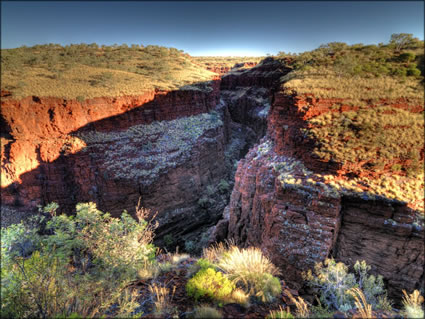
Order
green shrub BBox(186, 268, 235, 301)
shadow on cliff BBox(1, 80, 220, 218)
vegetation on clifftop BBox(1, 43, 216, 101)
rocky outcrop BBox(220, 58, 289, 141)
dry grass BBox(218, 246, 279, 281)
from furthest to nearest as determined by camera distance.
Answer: rocky outcrop BBox(220, 58, 289, 141) → shadow on cliff BBox(1, 80, 220, 218) → vegetation on clifftop BBox(1, 43, 216, 101) → dry grass BBox(218, 246, 279, 281) → green shrub BBox(186, 268, 235, 301)

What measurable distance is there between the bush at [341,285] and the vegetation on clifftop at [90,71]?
62.1 ft

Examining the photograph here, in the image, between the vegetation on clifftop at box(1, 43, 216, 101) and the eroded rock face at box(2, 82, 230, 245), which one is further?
the eroded rock face at box(2, 82, 230, 245)

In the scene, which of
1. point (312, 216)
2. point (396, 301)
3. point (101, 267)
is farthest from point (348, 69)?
point (101, 267)

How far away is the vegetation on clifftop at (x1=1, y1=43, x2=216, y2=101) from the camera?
13.9m

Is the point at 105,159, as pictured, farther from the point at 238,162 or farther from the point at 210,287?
the point at 210,287

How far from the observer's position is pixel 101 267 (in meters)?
5.52

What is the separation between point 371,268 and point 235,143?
27613 millimetres

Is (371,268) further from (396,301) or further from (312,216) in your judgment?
(312,216)

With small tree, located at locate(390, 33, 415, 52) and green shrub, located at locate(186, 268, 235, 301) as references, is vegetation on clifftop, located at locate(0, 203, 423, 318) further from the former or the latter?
small tree, located at locate(390, 33, 415, 52)

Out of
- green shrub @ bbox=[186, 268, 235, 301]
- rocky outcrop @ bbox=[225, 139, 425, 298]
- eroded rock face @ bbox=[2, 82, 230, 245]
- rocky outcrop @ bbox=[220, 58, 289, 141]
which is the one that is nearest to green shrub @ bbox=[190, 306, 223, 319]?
green shrub @ bbox=[186, 268, 235, 301]

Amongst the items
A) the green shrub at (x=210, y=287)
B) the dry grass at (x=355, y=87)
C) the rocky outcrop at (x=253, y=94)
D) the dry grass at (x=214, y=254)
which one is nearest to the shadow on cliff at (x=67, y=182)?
the dry grass at (x=214, y=254)

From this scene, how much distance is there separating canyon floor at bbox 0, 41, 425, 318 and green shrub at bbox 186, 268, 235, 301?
0.16 meters

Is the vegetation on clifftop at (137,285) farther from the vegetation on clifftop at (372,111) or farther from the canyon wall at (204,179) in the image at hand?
the vegetation on clifftop at (372,111)

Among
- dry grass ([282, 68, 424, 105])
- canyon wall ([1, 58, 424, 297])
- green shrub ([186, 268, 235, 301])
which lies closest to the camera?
green shrub ([186, 268, 235, 301])
